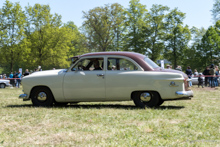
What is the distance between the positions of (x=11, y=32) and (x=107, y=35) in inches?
602

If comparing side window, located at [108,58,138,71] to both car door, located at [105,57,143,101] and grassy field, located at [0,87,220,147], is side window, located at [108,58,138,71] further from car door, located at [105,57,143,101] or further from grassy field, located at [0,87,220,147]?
grassy field, located at [0,87,220,147]

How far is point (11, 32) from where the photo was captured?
42812 mm

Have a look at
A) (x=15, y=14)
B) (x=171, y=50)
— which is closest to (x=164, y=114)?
(x=15, y=14)

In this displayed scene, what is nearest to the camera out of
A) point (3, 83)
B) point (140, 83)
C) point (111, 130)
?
point (111, 130)

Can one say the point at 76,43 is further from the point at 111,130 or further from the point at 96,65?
the point at 111,130

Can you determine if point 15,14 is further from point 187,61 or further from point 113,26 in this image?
point 187,61

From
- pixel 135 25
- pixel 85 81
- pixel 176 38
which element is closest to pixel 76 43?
pixel 135 25

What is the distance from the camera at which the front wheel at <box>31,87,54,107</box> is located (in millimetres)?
9586

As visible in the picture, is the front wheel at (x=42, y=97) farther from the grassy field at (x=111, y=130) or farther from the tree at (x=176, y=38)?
the tree at (x=176, y=38)

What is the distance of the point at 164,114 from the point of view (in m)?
7.46

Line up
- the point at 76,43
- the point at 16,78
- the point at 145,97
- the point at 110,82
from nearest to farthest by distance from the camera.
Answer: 1. the point at 145,97
2. the point at 110,82
3. the point at 16,78
4. the point at 76,43

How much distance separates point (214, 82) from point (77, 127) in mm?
21588

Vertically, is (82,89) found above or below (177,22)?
below

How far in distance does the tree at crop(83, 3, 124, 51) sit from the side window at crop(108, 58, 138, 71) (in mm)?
39837
